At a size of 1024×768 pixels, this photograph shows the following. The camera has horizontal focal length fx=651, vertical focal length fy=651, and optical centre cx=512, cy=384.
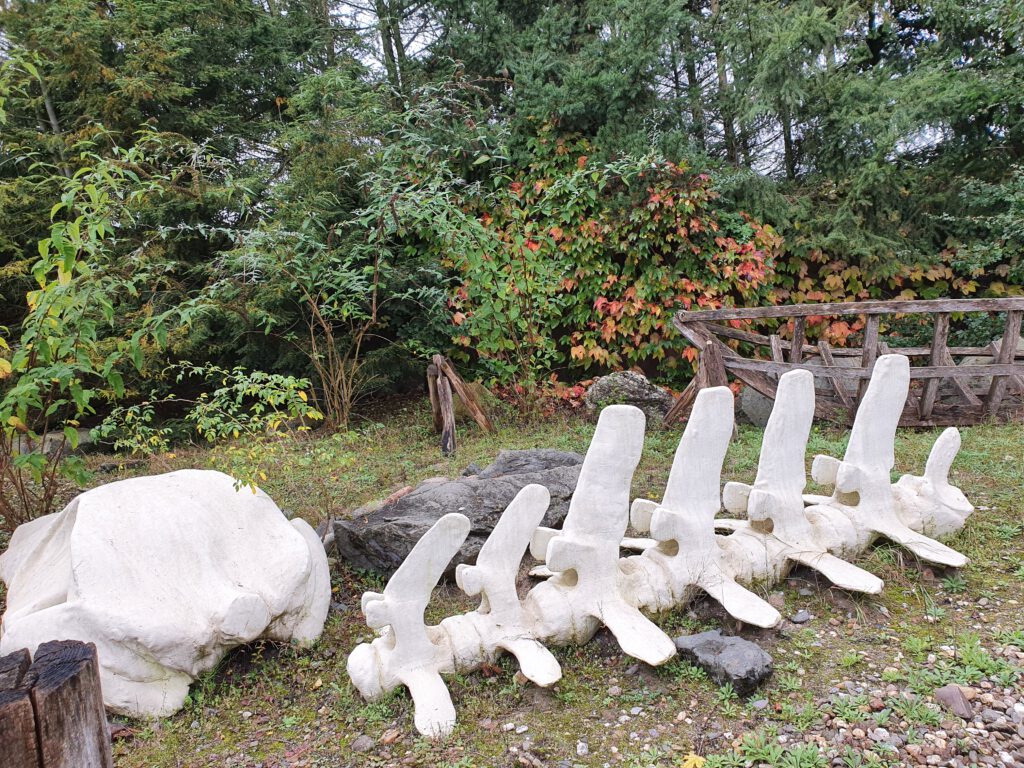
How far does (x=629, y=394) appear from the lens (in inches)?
264

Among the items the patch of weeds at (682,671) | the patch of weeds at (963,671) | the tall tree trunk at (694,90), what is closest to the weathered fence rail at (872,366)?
the tall tree trunk at (694,90)

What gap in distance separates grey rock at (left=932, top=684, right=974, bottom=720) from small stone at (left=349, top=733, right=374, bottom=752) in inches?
79.3

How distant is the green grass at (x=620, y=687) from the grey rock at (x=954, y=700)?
5cm

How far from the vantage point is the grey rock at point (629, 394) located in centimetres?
667

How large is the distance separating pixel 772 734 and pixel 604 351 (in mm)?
5851

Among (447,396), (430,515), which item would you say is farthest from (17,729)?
(447,396)

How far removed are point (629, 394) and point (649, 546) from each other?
368cm

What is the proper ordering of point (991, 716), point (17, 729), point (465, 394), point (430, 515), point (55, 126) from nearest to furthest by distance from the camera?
1. point (17, 729)
2. point (991, 716)
3. point (430, 515)
4. point (465, 394)
5. point (55, 126)

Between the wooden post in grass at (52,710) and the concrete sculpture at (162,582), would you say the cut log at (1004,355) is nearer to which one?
the concrete sculpture at (162,582)

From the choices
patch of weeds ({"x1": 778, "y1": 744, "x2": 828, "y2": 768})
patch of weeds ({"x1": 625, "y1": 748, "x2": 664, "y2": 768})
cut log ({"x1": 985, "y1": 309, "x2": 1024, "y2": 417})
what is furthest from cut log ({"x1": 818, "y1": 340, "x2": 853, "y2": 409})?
patch of weeds ({"x1": 625, "y1": 748, "x2": 664, "y2": 768})

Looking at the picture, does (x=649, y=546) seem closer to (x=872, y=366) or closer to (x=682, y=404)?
(x=682, y=404)

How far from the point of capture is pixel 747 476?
468 centimetres

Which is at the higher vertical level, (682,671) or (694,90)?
(694,90)

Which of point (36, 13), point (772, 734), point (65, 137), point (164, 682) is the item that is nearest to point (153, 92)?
point (65, 137)
